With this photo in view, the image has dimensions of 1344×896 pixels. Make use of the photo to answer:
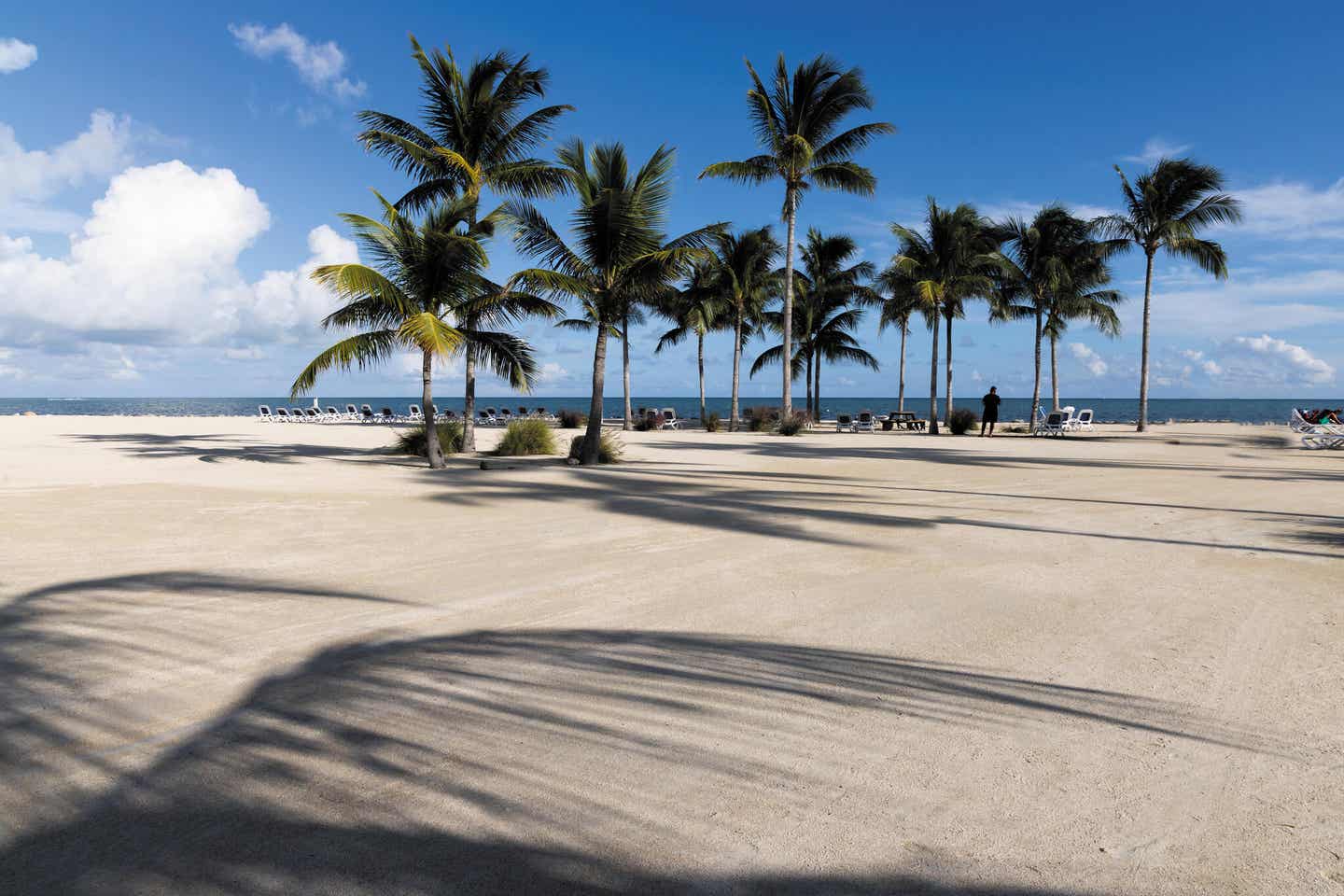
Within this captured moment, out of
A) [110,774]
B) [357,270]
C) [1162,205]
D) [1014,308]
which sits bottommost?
[110,774]

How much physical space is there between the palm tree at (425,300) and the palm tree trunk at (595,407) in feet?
4.96

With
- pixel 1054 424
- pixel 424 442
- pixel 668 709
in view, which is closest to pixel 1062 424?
pixel 1054 424

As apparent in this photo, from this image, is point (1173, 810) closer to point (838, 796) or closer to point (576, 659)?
point (838, 796)

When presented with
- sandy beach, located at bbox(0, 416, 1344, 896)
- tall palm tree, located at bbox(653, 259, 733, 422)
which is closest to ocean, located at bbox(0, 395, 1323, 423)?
tall palm tree, located at bbox(653, 259, 733, 422)

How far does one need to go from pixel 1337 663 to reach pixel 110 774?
531cm

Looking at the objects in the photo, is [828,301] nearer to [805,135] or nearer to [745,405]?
[805,135]

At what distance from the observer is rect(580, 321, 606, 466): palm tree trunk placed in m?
15.0

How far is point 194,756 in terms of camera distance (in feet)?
8.77

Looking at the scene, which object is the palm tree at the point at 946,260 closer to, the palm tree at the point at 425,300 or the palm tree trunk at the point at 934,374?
the palm tree trunk at the point at 934,374

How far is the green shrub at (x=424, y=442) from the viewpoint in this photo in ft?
54.3

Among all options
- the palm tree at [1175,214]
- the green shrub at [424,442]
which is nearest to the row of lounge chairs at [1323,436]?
the palm tree at [1175,214]

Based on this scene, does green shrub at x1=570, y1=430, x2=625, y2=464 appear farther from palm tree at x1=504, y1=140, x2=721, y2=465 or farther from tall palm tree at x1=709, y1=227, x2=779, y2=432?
tall palm tree at x1=709, y1=227, x2=779, y2=432

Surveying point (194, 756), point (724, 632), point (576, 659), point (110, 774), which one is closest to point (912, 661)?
point (724, 632)

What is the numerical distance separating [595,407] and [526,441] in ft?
11.6
